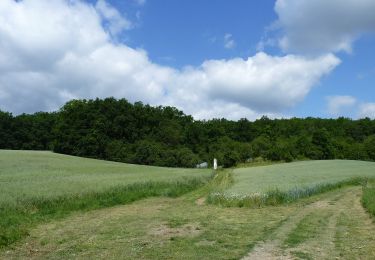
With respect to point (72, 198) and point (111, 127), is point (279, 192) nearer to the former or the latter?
point (72, 198)

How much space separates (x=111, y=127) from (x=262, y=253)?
10964 cm

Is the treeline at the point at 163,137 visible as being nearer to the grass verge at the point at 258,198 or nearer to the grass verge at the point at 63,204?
the grass verge at the point at 63,204

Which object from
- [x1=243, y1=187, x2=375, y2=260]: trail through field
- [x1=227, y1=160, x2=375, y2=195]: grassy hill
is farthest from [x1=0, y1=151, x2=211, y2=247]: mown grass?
[x1=243, y1=187, x2=375, y2=260]: trail through field

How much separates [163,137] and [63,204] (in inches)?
Answer: 4012

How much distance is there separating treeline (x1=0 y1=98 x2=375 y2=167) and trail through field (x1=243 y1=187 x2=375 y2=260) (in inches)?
3617

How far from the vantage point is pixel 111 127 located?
120625 millimetres

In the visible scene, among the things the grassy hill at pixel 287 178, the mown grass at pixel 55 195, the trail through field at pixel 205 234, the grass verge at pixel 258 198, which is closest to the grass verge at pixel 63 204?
the mown grass at pixel 55 195

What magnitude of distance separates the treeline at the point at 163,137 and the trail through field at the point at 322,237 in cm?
9187

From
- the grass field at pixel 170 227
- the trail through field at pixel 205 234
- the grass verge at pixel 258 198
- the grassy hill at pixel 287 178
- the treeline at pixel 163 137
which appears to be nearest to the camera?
the trail through field at pixel 205 234

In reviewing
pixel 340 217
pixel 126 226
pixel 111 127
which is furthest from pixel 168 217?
pixel 111 127

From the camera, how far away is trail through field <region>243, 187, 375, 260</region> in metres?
13.1

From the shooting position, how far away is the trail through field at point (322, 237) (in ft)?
43.1

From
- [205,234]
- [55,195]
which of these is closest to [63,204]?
[55,195]

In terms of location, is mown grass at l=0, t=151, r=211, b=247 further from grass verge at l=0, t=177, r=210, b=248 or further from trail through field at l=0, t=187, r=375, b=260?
trail through field at l=0, t=187, r=375, b=260
